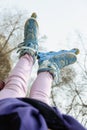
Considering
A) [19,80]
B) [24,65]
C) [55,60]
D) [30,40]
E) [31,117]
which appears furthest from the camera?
[30,40]

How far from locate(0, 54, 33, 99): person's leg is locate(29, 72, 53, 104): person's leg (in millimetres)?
68

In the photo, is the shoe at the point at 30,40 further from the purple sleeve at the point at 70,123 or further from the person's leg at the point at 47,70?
the purple sleeve at the point at 70,123

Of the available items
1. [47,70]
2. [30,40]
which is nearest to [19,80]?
[47,70]

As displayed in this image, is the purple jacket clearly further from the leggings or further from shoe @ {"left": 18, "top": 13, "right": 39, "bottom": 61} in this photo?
shoe @ {"left": 18, "top": 13, "right": 39, "bottom": 61}

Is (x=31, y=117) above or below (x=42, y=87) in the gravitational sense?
above

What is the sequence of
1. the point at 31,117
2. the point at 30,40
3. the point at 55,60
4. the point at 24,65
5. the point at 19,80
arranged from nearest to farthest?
the point at 31,117 < the point at 19,80 < the point at 24,65 < the point at 55,60 < the point at 30,40

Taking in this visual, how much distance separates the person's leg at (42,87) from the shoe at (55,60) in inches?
2.4

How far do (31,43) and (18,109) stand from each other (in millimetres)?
1591

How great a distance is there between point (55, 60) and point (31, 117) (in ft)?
4.83

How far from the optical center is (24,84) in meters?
2.10

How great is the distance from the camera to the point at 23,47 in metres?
2.62

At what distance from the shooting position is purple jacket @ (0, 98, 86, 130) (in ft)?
3.66

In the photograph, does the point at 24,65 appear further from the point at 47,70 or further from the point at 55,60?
the point at 55,60

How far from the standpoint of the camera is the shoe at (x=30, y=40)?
101 inches
